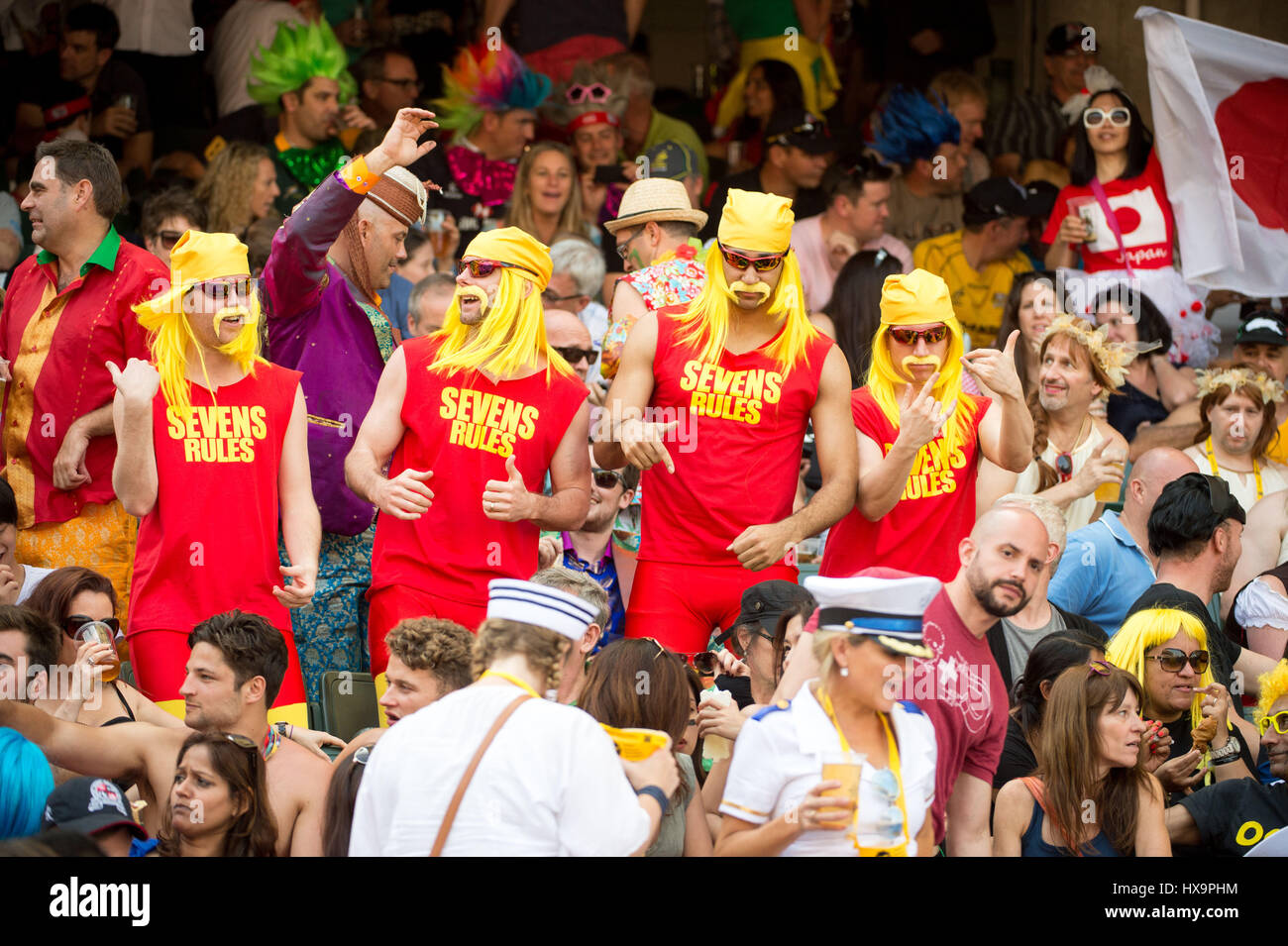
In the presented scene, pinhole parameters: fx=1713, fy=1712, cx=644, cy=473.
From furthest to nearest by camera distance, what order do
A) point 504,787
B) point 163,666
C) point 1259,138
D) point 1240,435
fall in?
point 1259,138, point 1240,435, point 163,666, point 504,787

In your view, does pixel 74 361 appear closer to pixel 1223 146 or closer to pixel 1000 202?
pixel 1000 202

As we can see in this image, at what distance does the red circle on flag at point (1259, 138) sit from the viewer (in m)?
8.97

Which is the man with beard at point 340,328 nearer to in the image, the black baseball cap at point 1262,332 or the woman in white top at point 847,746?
the woman in white top at point 847,746

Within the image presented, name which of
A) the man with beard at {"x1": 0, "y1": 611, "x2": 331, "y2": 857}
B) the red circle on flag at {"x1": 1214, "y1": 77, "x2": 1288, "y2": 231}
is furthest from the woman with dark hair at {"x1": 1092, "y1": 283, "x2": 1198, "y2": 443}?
the man with beard at {"x1": 0, "y1": 611, "x2": 331, "y2": 857}

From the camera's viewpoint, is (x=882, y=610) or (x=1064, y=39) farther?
(x=1064, y=39)

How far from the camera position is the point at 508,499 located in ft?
17.7

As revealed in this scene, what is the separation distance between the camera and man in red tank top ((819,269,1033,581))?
227 inches

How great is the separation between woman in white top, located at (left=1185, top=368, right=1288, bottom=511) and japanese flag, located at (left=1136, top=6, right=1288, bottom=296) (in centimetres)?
122

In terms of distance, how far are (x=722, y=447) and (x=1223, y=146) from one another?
4501 mm

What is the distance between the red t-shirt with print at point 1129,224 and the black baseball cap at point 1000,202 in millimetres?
120

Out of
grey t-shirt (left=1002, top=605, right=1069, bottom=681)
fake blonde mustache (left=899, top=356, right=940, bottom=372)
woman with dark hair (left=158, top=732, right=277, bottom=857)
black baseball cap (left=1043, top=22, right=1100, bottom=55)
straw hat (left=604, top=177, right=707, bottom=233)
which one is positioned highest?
black baseball cap (left=1043, top=22, right=1100, bottom=55)

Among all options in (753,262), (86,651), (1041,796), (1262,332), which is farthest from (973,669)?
(1262,332)

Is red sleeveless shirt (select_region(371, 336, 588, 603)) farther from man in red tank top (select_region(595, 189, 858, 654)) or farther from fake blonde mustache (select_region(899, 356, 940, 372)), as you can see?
fake blonde mustache (select_region(899, 356, 940, 372))

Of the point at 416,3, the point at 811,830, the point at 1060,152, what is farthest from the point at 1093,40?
the point at 811,830
